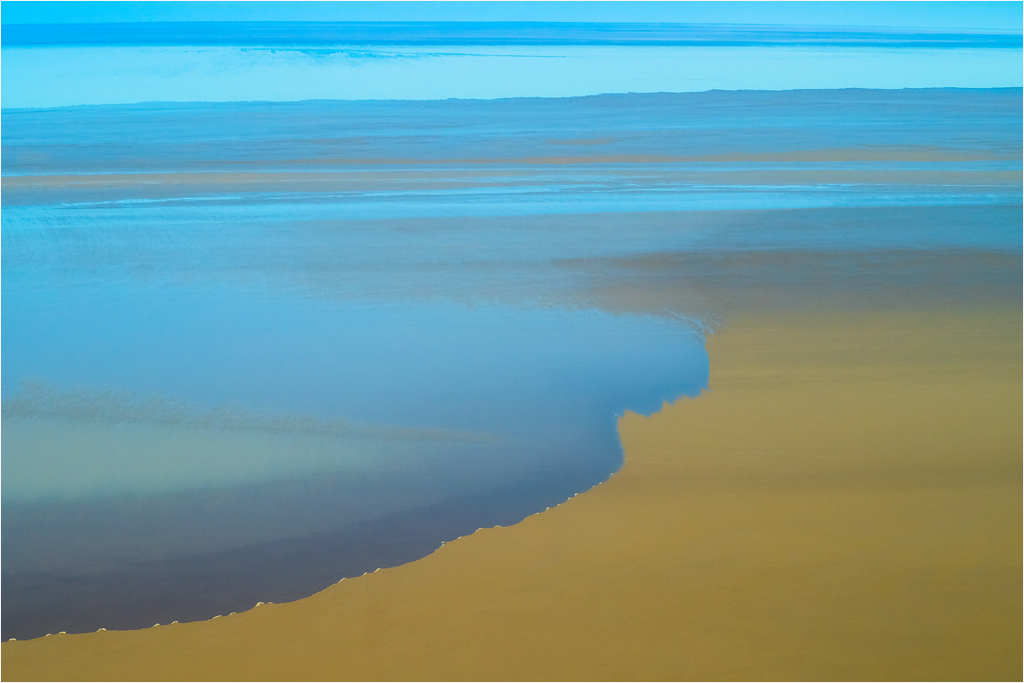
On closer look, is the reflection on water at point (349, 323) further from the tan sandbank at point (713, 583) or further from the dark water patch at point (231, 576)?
the tan sandbank at point (713, 583)

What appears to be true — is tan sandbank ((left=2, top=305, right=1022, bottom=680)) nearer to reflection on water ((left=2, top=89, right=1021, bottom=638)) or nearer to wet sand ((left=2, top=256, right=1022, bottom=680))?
wet sand ((left=2, top=256, right=1022, bottom=680))

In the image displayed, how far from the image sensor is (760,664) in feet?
7.75

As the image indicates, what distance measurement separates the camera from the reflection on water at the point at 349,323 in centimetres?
299

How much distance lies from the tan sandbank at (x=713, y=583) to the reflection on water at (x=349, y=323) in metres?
0.16

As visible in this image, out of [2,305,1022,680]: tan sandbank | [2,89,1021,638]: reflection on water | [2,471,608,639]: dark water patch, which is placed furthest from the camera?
[2,89,1021,638]: reflection on water

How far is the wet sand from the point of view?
7.81 feet

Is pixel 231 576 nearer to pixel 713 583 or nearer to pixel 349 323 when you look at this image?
pixel 713 583

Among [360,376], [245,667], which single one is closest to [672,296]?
[360,376]

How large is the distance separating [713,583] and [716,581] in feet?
0.05

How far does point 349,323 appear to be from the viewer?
4887mm

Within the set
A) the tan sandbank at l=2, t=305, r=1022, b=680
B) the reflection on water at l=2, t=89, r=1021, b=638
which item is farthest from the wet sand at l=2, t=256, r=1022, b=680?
the reflection on water at l=2, t=89, r=1021, b=638

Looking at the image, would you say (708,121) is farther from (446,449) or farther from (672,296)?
(446,449)

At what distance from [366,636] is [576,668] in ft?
1.84

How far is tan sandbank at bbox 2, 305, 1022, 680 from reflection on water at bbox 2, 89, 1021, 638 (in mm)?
164
